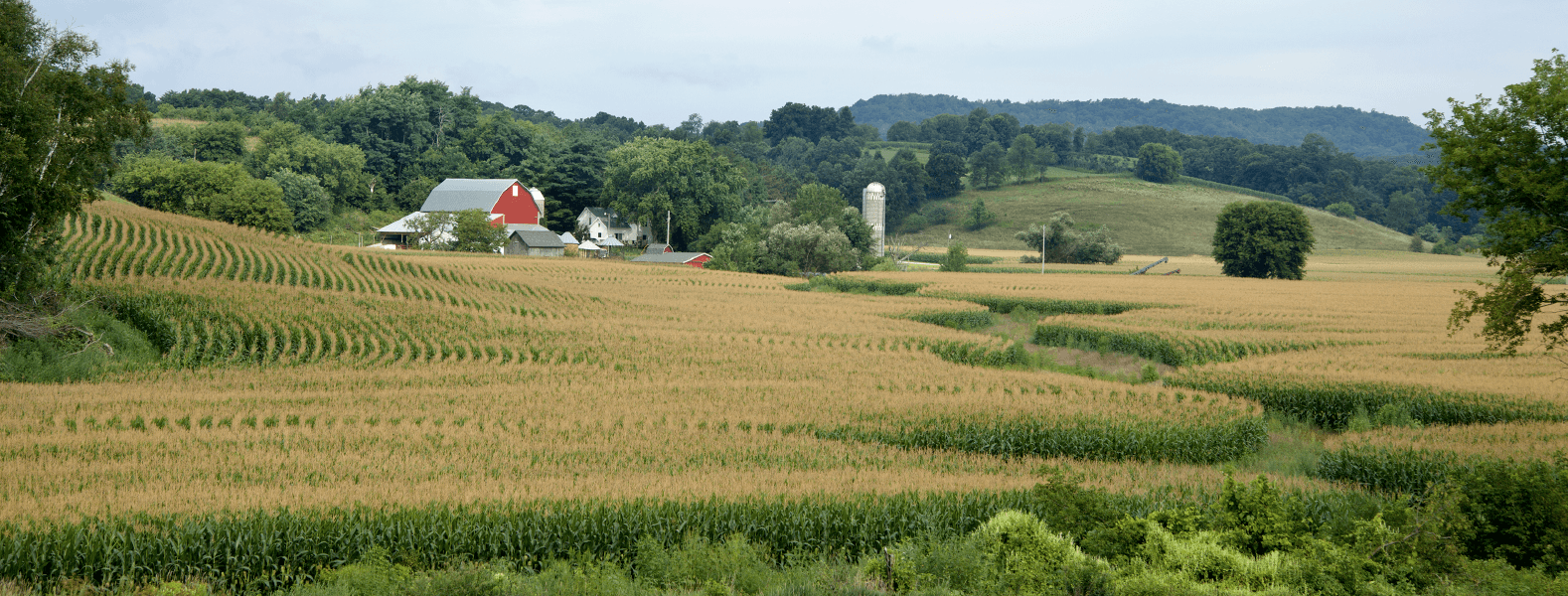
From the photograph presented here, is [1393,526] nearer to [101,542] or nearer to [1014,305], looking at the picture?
[101,542]

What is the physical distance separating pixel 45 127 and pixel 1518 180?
101 ft

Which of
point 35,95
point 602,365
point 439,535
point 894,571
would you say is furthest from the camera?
point 602,365

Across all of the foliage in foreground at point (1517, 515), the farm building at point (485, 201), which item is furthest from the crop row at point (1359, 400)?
the farm building at point (485, 201)

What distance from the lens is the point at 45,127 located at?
2038cm

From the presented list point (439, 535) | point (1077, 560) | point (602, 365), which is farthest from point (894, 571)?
point (602, 365)

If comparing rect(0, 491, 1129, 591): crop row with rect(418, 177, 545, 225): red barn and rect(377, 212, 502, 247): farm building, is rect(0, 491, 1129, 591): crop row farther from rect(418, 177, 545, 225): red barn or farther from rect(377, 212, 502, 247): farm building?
rect(418, 177, 545, 225): red barn

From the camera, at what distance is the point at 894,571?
989cm

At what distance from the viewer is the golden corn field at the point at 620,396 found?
46.0 feet

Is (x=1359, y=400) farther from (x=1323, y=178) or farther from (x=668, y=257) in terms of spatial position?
(x=1323, y=178)

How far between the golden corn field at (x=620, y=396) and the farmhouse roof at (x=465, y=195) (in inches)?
1619

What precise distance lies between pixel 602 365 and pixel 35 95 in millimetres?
15446

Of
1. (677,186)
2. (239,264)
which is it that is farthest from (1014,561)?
(677,186)

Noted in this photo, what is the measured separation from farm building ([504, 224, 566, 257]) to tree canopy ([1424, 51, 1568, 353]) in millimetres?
75130

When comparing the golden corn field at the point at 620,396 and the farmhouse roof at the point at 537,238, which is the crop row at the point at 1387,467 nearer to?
the golden corn field at the point at 620,396
